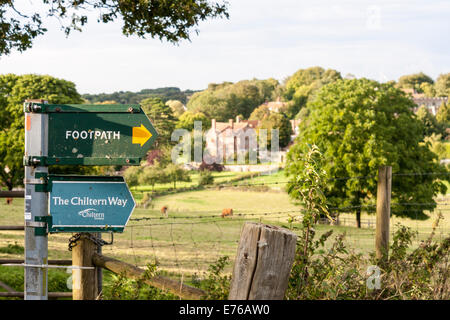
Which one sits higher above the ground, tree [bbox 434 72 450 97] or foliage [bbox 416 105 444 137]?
tree [bbox 434 72 450 97]

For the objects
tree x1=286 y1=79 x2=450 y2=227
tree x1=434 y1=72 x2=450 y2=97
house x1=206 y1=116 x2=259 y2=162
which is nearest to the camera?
tree x1=286 y1=79 x2=450 y2=227

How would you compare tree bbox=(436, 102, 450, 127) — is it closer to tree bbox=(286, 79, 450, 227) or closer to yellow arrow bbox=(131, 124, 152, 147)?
tree bbox=(286, 79, 450, 227)

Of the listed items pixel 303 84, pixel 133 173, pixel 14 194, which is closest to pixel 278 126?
pixel 133 173

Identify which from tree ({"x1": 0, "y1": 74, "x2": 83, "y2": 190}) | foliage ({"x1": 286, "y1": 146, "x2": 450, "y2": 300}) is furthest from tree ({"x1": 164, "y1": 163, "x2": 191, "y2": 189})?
foliage ({"x1": 286, "y1": 146, "x2": 450, "y2": 300})

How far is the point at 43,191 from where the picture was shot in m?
4.24

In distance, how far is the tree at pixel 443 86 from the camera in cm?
14288

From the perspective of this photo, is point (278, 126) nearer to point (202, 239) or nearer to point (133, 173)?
point (133, 173)

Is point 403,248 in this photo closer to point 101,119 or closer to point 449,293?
point 449,293

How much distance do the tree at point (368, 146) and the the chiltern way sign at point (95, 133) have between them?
2687cm

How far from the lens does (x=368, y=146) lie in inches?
1270

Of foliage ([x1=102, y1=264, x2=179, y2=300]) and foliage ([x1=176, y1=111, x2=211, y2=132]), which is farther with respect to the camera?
foliage ([x1=176, y1=111, x2=211, y2=132])

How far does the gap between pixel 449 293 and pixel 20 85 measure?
125 feet

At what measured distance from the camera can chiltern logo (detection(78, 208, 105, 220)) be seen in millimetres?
4188

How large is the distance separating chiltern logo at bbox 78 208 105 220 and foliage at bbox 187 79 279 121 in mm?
97364
